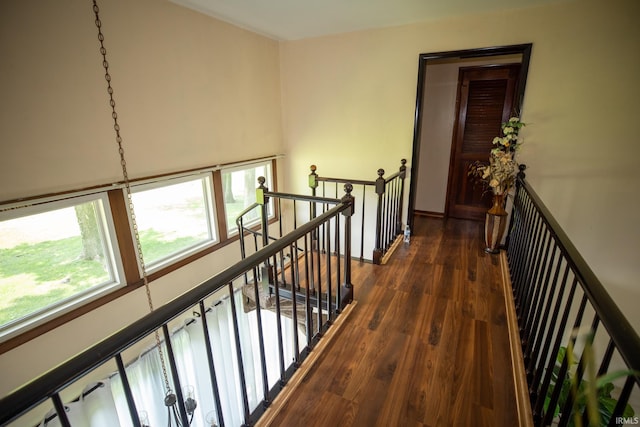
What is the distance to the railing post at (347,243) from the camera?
7.14 ft

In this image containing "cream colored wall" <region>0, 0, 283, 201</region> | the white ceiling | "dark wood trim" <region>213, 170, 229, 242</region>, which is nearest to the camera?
"cream colored wall" <region>0, 0, 283, 201</region>

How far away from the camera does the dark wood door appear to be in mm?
4066

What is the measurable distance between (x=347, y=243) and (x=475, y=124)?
3.24 metres

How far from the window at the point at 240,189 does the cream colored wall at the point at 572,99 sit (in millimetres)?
1743

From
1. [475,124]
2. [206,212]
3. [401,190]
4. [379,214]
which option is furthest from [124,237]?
[475,124]

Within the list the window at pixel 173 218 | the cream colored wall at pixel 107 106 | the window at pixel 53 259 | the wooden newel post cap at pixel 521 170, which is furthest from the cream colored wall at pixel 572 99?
the window at pixel 53 259

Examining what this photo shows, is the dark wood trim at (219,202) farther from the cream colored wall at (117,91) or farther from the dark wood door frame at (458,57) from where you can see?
the dark wood door frame at (458,57)

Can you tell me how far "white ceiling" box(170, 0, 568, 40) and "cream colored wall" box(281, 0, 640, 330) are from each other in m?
0.15

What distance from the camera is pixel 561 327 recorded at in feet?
3.91

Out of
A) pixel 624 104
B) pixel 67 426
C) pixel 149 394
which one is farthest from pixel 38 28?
pixel 624 104

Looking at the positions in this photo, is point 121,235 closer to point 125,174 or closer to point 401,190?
point 125,174

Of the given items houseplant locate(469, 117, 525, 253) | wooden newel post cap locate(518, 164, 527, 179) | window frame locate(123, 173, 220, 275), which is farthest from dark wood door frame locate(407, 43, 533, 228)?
window frame locate(123, 173, 220, 275)

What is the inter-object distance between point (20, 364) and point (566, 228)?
15.6 feet

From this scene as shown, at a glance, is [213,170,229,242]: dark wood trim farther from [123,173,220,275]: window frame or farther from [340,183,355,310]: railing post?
[340,183,355,310]: railing post
